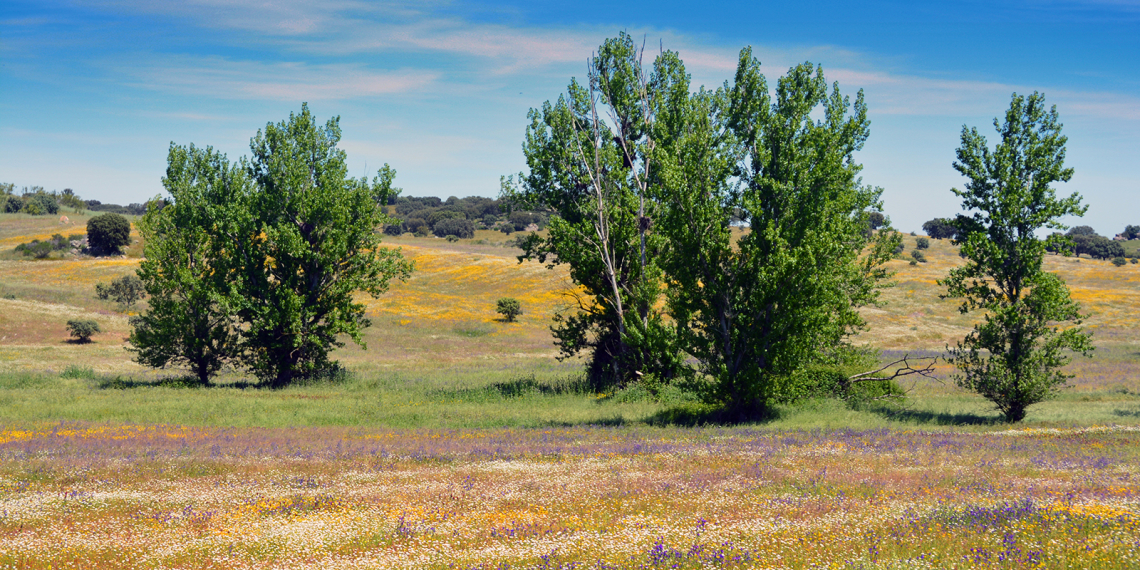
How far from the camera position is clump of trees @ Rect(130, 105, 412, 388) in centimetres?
3972

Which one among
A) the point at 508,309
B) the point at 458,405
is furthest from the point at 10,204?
the point at 458,405

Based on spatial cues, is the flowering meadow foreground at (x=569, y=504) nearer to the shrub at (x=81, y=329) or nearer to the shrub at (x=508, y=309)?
the shrub at (x=81, y=329)

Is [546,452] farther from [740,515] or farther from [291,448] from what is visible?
[740,515]

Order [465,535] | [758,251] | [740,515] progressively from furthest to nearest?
[758,251] → [740,515] → [465,535]

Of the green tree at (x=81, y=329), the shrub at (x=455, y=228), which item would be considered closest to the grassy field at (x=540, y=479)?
the green tree at (x=81, y=329)

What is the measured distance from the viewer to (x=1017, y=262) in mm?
28547

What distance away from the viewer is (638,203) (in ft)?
116

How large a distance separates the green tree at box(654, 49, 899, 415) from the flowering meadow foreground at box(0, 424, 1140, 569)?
6.44 meters

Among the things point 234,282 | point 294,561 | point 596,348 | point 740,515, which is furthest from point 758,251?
point 234,282

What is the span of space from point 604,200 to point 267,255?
19.8 meters

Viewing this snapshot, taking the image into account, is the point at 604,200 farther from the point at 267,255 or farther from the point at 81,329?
the point at 81,329

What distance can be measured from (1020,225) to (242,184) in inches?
1509

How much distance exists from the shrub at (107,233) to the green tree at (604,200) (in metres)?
96.0

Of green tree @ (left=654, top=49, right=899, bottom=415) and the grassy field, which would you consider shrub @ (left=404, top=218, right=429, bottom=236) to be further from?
green tree @ (left=654, top=49, right=899, bottom=415)
